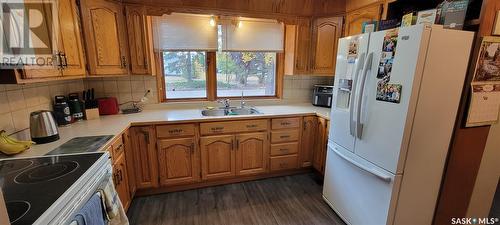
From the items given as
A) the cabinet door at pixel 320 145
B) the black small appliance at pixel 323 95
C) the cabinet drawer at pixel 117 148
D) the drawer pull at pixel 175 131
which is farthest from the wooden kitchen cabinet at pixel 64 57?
the black small appliance at pixel 323 95

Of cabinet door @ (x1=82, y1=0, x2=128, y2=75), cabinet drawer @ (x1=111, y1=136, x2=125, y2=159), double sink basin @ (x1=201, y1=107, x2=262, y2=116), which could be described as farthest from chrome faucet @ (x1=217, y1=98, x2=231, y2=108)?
cabinet drawer @ (x1=111, y1=136, x2=125, y2=159)

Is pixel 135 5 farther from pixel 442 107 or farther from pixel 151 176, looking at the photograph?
pixel 442 107

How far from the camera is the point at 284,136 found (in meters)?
2.54

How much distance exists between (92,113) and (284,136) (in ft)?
6.54

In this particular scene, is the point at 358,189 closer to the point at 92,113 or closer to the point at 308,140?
the point at 308,140

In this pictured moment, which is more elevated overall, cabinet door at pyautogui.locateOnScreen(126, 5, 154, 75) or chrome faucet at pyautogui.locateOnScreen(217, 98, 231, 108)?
cabinet door at pyautogui.locateOnScreen(126, 5, 154, 75)

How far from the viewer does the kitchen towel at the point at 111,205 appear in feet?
4.01

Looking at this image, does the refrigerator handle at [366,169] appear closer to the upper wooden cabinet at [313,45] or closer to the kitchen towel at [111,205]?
the upper wooden cabinet at [313,45]

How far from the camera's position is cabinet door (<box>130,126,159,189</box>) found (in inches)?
82.0

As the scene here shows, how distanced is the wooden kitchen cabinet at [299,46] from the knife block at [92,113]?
2177mm

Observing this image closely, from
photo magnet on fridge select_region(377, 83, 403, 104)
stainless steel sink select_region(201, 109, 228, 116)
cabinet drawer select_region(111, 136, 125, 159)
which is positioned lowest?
cabinet drawer select_region(111, 136, 125, 159)

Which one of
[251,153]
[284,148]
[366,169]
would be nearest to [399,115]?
[366,169]

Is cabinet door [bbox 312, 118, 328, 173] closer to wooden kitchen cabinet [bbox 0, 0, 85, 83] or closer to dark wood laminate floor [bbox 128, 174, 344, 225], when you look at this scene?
dark wood laminate floor [bbox 128, 174, 344, 225]

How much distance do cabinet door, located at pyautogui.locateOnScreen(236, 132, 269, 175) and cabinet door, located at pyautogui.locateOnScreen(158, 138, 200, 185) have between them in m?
0.46
